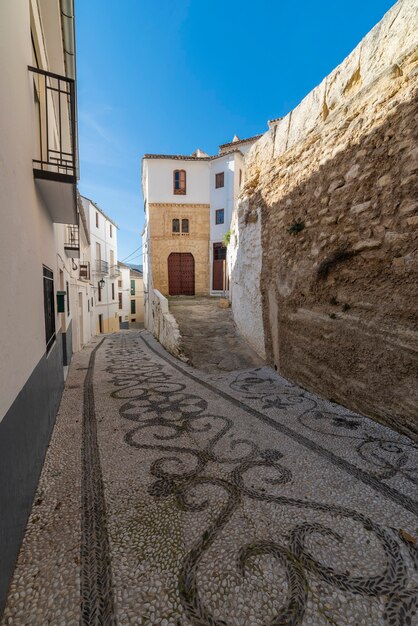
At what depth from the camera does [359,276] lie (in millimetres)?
3996

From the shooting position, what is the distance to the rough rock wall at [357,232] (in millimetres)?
3289

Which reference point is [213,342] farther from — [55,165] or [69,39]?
[69,39]

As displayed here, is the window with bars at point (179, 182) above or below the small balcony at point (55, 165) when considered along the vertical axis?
above

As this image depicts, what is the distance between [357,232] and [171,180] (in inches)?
678

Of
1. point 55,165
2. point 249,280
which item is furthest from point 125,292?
point 55,165

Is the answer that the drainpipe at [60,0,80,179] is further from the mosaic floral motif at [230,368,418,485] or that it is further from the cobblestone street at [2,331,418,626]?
the mosaic floral motif at [230,368,418,485]

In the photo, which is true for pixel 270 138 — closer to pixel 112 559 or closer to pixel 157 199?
pixel 112 559

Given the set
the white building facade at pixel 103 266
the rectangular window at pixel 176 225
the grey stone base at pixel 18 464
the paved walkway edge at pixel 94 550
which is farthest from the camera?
the white building facade at pixel 103 266

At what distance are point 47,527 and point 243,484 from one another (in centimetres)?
157

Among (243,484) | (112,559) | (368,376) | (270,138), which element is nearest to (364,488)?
(243,484)

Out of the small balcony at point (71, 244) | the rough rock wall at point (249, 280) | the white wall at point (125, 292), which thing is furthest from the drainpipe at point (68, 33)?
the white wall at point (125, 292)

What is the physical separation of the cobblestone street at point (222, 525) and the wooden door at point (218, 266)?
1535 centimetres

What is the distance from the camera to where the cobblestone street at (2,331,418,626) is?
4.94 ft

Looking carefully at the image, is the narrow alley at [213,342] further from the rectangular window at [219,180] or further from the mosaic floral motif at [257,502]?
the rectangular window at [219,180]
